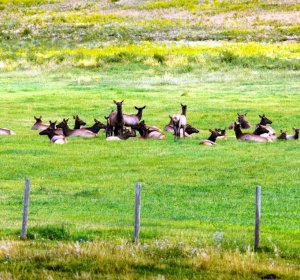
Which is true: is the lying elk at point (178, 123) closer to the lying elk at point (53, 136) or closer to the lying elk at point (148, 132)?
the lying elk at point (148, 132)

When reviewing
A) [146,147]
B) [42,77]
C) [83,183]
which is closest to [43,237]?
[83,183]

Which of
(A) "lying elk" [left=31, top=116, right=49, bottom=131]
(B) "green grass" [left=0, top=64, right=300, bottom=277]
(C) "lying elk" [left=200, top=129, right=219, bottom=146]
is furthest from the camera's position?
(A) "lying elk" [left=31, top=116, right=49, bottom=131]

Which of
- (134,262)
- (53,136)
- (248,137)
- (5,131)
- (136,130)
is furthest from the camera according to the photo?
(136,130)

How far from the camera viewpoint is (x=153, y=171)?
29.6m

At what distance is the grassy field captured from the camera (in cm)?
1633

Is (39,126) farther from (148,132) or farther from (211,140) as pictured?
(211,140)

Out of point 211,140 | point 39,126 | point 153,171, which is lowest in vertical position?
point 39,126

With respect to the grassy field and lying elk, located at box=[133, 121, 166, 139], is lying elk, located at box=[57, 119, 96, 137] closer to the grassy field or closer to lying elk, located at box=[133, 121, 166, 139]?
the grassy field

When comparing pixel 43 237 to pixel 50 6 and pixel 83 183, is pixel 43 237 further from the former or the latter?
pixel 50 6

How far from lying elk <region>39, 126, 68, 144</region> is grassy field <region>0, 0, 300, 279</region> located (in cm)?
38

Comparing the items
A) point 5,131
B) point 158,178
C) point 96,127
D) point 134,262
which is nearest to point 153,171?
point 158,178

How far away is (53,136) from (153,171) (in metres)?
8.44

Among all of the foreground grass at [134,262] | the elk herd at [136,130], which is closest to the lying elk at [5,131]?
the elk herd at [136,130]

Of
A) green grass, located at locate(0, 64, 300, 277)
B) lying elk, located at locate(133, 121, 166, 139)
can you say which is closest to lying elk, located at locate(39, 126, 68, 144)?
green grass, located at locate(0, 64, 300, 277)
